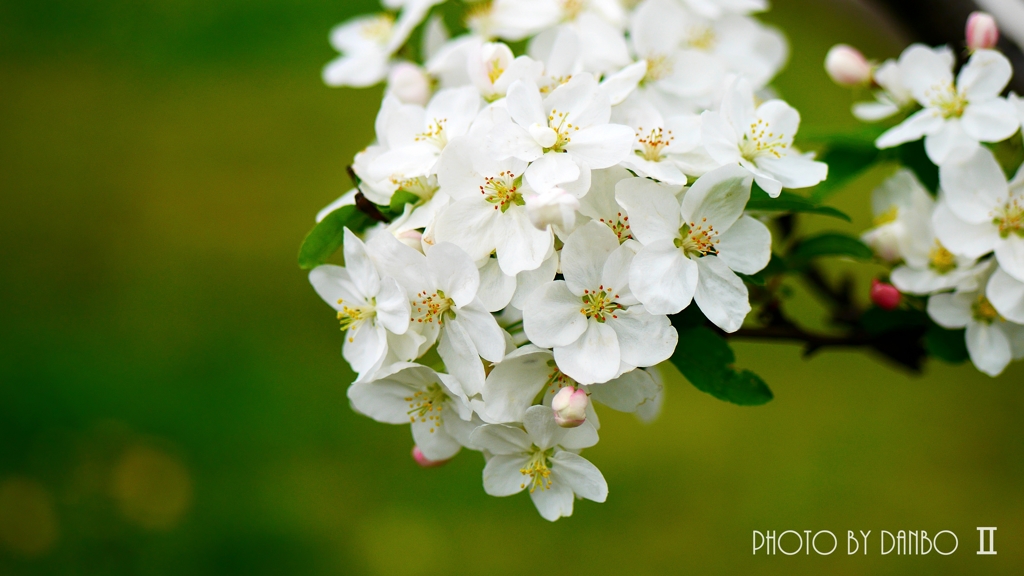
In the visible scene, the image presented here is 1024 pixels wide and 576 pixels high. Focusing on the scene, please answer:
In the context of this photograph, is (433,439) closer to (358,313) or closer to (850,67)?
(358,313)

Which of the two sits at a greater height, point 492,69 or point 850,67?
point 850,67

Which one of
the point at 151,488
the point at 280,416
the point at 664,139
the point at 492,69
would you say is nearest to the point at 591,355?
the point at 664,139

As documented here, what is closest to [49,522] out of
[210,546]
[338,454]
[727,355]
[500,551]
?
[210,546]

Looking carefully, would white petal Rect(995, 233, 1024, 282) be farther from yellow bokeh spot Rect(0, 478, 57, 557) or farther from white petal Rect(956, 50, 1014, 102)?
yellow bokeh spot Rect(0, 478, 57, 557)

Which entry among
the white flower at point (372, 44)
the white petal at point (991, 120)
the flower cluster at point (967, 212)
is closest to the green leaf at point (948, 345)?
the flower cluster at point (967, 212)

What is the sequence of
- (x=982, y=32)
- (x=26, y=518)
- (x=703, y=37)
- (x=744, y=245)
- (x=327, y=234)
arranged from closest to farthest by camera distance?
(x=744, y=245) → (x=327, y=234) → (x=982, y=32) → (x=703, y=37) → (x=26, y=518)

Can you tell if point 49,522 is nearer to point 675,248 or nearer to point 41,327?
point 41,327

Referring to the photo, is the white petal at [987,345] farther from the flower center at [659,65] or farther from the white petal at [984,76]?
the flower center at [659,65]

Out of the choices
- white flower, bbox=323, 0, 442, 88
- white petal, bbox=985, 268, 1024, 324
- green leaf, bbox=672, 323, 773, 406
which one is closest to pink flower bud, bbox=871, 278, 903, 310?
white petal, bbox=985, 268, 1024, 324
